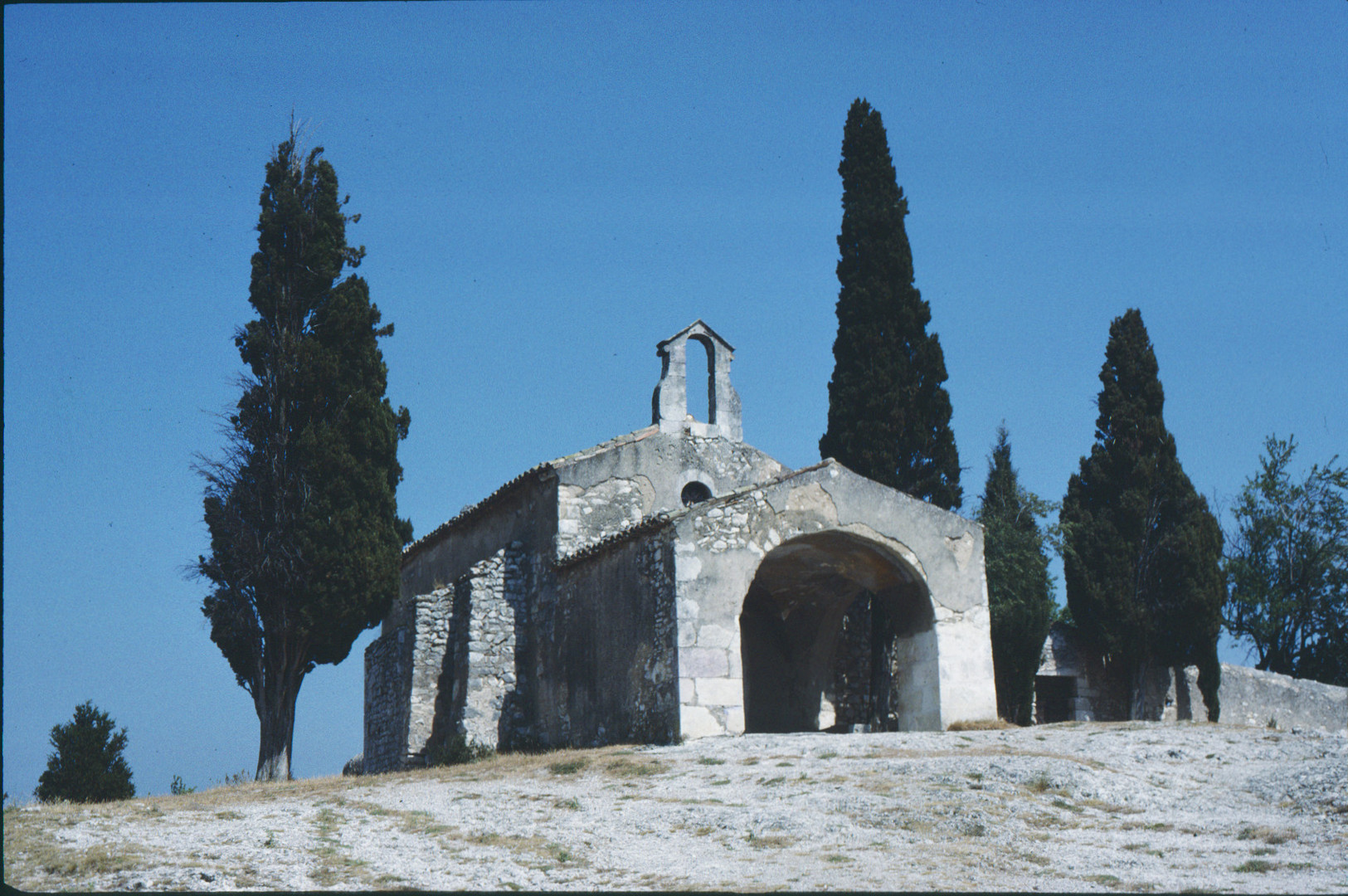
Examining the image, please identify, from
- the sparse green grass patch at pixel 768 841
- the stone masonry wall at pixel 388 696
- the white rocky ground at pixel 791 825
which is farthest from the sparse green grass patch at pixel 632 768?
the stone masonry wall at pixel 388 696

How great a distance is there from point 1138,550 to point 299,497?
1719 centimetres

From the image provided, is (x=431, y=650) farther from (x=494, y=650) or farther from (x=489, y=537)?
(x=489, y=537)

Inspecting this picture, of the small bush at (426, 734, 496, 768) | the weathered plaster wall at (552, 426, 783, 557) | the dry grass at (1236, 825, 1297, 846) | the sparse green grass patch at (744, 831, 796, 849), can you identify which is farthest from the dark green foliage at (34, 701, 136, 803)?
the dry grass at (1236, 825, 1297, 846)

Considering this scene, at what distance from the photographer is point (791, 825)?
1002cm

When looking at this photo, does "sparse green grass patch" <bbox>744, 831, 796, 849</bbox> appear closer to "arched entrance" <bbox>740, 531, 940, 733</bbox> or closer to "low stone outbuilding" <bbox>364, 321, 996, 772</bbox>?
"low stone outbuilding" <bbox>364, 321, 996, 772</bbox>

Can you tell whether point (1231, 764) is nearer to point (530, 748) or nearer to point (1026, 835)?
point (1026, 835)

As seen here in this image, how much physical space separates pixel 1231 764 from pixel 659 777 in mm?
6030

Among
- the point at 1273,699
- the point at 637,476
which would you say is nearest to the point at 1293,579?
the point at 1273,699

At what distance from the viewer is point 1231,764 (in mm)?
12688

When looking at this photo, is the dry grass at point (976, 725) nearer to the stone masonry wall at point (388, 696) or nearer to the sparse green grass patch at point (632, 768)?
the sparse green grass patch at point (632, 768)

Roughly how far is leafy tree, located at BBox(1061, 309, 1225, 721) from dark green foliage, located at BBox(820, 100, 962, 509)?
16.2 feet

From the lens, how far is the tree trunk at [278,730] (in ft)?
63.1

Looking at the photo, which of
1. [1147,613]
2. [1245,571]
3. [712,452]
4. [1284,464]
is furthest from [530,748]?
[1284,464]

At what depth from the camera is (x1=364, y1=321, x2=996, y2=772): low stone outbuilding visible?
15.9 m
